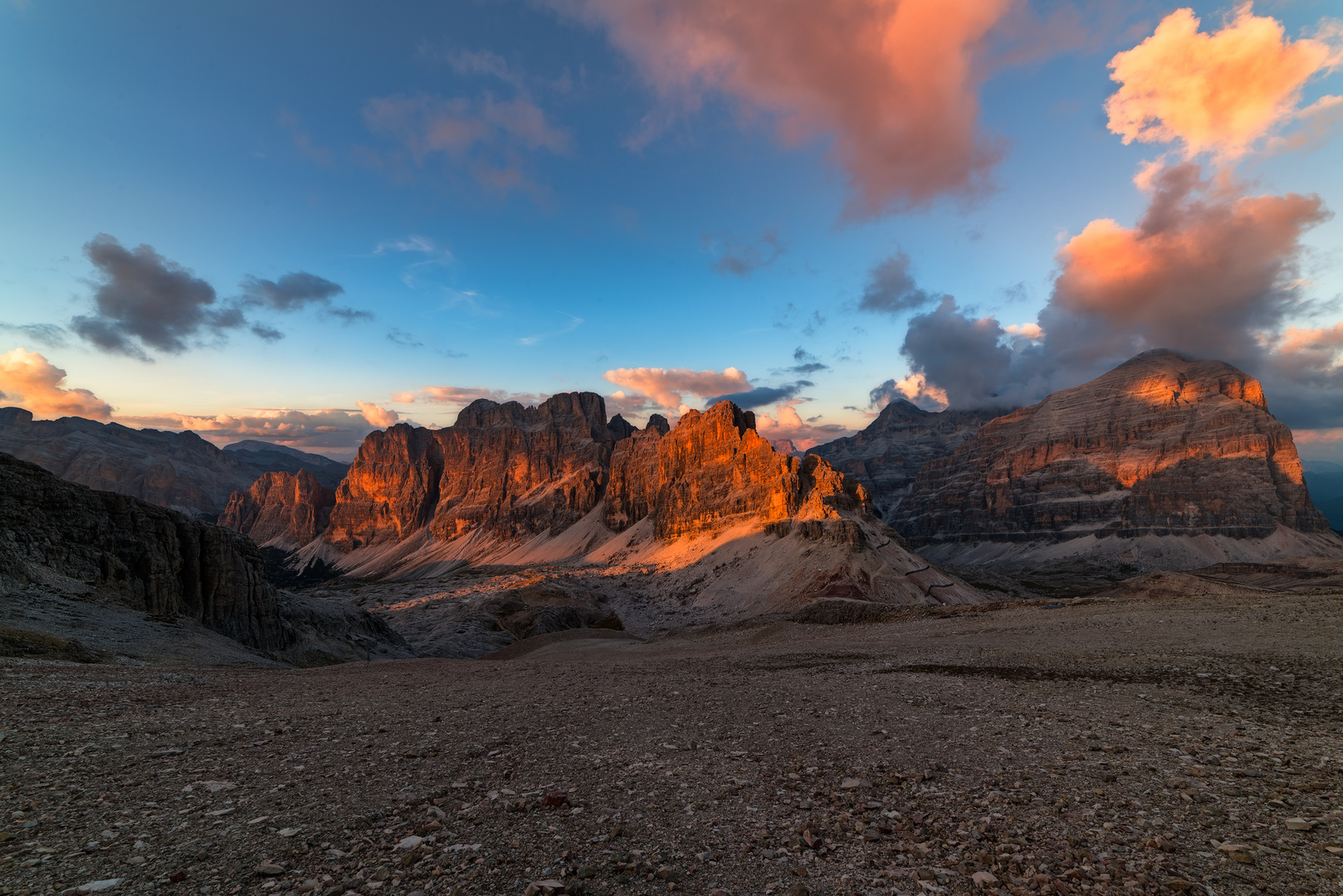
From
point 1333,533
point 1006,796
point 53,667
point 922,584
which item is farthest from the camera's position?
point 1333,533

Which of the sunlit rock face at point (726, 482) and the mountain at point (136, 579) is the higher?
the sunlit rock face at point (726, 482)

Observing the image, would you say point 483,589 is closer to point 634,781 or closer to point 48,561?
point 48,561

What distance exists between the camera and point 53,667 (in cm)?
1462

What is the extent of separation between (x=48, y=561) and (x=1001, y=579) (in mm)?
156837

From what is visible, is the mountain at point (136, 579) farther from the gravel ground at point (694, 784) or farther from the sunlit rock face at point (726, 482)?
the sunlit rock face at point (726, 482)

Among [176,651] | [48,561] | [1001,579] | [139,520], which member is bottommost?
[1001,579]

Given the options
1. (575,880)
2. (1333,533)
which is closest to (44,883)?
(575,880)

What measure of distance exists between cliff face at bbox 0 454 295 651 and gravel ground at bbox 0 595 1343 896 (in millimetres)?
19499

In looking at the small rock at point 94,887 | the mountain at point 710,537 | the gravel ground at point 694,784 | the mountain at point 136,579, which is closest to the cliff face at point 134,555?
the mountain at point 136,579

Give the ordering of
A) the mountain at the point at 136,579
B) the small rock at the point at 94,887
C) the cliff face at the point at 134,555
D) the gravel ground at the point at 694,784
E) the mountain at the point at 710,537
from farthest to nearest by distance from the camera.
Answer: the mountain at the point at 710,537 < the cliff face at the point at 134,555 < the mountain at the point at 136,579 < the gravel ground at the point at 694,784 < the small rock at the point at 94,887

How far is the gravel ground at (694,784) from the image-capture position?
189 inches

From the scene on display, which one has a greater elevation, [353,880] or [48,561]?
[48,561]

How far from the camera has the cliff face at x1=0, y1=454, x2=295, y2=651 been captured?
27.8 m

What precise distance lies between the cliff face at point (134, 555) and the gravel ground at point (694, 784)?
768 inches
